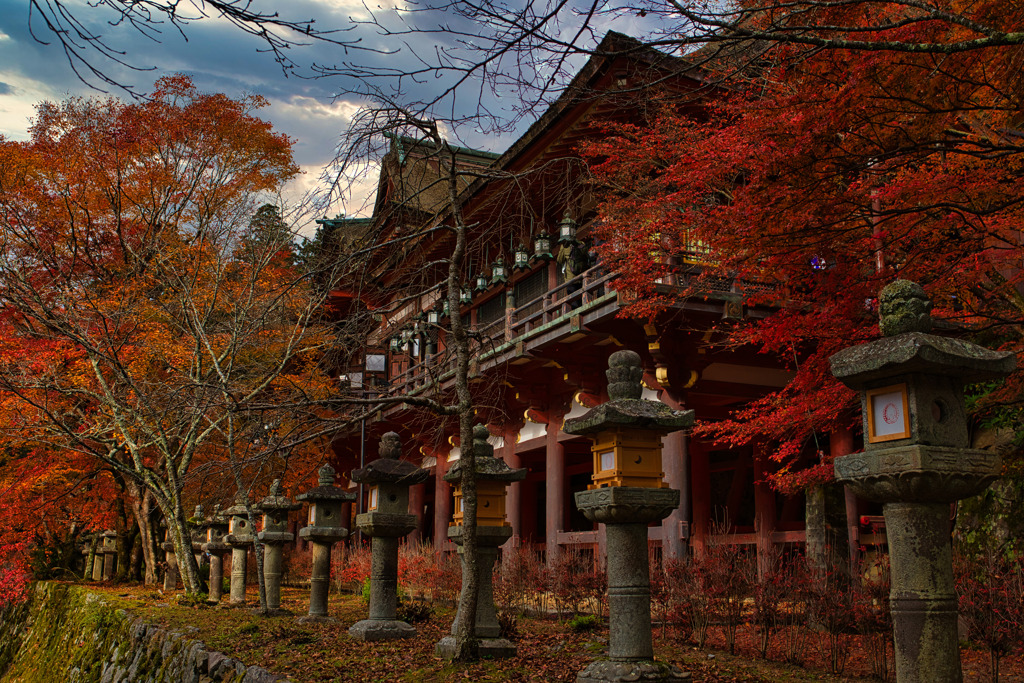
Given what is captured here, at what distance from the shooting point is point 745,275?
10.4 metres

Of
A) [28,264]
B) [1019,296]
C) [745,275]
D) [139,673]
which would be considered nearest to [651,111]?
[745,275]

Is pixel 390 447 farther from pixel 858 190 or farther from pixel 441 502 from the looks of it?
pixel 441 502

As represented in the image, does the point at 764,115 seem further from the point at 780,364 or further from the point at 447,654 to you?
the point at 780,364

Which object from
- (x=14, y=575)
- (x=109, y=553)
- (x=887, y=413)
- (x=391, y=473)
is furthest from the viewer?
(x=109, y=553)

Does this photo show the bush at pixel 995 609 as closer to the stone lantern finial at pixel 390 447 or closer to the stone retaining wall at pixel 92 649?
the stone retaining wall at pixel 92 649

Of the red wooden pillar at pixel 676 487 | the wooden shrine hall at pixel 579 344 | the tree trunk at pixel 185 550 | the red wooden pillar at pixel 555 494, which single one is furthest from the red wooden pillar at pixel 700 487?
the tree trunk at pixel 185 550

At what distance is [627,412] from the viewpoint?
638cm

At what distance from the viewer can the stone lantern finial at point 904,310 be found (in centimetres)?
476

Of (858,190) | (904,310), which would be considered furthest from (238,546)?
(904,310)

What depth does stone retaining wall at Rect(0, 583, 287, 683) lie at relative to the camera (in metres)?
8.24

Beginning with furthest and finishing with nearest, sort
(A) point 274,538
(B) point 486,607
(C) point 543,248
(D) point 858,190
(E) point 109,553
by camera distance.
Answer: (E) point 109,553 < (C) point 543,248 < (A) point 274,538 < (B) point 486,607 < (D) point 858,190

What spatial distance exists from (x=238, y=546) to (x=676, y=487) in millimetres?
8031

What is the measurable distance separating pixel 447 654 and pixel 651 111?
930 cm

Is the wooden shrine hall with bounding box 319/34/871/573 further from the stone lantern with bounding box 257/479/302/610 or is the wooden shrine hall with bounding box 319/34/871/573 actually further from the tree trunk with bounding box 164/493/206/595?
the tree trunk with bounding box 164/493/206/595
